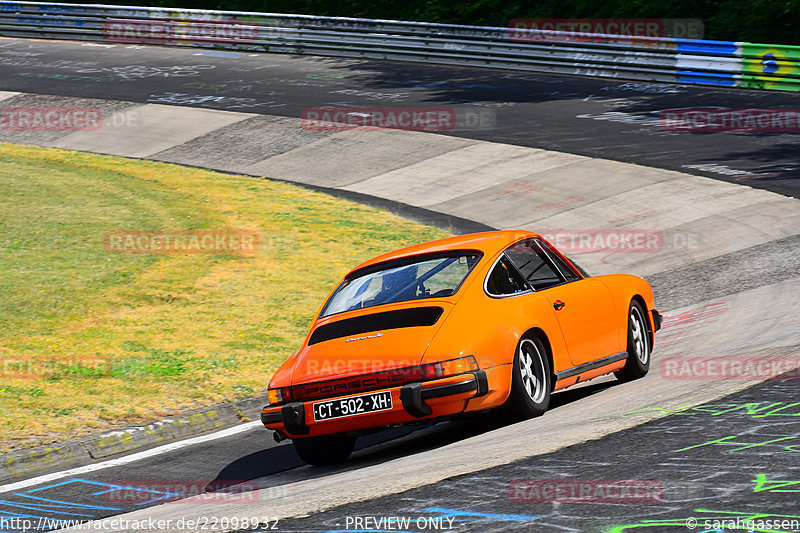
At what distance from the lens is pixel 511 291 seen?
7.92m

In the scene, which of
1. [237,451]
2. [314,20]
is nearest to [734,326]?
[237,451]

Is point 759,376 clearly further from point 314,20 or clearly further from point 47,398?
point 314,20

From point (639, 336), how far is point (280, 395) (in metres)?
3.52

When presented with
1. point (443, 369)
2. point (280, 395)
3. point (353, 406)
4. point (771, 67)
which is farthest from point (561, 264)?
point (771, 67)

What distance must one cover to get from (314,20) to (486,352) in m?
27.2

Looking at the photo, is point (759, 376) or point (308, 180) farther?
point (308, 180)

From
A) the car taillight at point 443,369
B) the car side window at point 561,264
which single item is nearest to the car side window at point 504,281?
the car side window at point 561,264

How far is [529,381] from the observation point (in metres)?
7.55

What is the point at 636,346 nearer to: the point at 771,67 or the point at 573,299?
the point at 573,299

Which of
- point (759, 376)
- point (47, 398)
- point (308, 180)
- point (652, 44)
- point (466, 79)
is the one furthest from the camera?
point (466, 79)

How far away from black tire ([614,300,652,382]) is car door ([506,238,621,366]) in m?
0.32

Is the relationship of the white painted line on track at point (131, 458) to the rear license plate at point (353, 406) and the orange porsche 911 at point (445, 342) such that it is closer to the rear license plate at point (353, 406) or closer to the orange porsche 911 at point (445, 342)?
the orange porsche 911 at point (445, 342)

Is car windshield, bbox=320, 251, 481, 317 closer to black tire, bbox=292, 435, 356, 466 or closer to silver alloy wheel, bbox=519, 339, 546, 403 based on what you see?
silver alloy wheel, bbox=519, 339, 546, 403

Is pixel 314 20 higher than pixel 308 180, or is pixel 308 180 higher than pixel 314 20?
pixel 314 20
